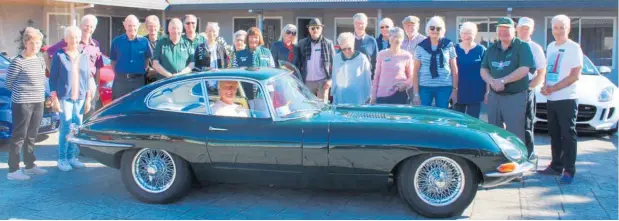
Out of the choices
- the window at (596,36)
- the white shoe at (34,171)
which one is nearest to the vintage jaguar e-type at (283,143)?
the white shoe at (34,171)

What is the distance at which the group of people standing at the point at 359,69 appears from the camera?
20.2 feet

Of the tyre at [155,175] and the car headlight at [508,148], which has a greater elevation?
the car headlight at [508,148]

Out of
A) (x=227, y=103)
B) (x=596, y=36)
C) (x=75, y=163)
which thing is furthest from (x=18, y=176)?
(x=596, y=36)

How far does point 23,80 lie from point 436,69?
14.6 ft

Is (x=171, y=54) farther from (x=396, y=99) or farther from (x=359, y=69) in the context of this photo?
(x=396, y=99)

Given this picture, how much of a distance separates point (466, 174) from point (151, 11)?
58.9ft

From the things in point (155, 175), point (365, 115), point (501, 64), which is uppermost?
point (501, 64)

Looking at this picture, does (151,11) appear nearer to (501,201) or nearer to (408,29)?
(408,29)

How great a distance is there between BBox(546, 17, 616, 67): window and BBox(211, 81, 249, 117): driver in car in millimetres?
14535

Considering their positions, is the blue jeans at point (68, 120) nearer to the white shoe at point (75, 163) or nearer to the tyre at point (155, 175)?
the white shoe at point (75, 163)

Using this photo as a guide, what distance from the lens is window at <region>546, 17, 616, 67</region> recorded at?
16984 millimetres

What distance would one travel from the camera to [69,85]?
656 centimetres

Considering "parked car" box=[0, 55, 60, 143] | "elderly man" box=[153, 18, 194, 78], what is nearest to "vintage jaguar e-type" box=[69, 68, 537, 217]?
"elderly man" box=[153, 18, 194, 78]

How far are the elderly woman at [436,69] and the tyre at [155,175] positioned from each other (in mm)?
2900
